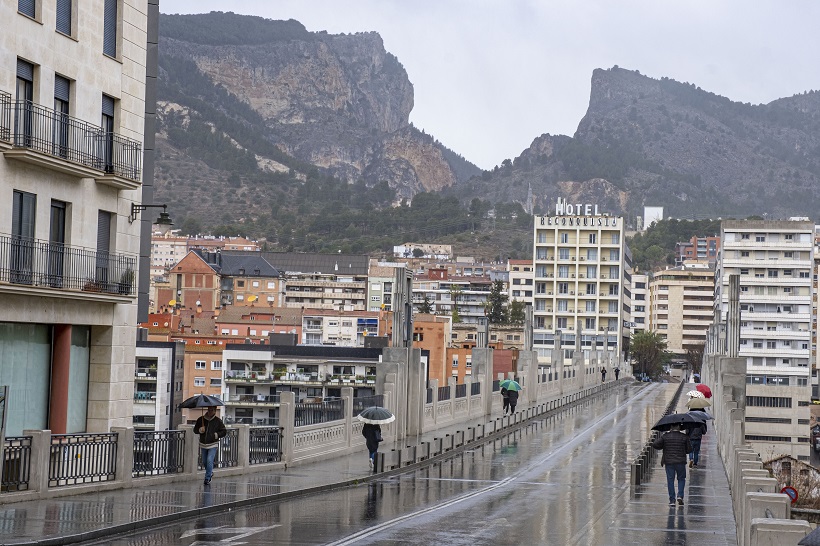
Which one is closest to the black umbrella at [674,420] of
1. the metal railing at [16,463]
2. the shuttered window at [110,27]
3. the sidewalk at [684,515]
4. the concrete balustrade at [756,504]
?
the concrete balustrade at [756,504]

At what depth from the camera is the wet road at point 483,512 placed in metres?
18.4

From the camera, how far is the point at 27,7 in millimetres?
27672

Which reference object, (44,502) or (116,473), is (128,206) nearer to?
(116,473)

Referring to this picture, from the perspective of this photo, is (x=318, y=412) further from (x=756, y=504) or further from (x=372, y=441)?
(x=756, y=504)

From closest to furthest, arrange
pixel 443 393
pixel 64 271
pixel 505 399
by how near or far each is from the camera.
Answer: pixel 64 271, pixel 443 393, pixel 505 399

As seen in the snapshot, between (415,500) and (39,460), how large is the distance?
24.4ft

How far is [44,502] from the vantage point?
20000 mm

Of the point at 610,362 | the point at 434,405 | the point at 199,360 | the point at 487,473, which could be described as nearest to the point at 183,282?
the point at 199,360

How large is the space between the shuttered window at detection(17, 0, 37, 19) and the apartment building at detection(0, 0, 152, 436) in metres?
0.03

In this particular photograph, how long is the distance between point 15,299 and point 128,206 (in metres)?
5.53

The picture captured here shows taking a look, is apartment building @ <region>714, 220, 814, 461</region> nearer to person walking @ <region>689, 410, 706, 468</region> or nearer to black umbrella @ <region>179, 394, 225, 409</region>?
person walking @ <region>689, 410, 706, 468</region>

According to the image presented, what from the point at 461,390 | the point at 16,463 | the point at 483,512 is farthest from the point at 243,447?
the point at 461,390

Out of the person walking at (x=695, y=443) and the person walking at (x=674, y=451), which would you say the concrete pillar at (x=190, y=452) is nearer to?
the person walking at (x=674, y=451)

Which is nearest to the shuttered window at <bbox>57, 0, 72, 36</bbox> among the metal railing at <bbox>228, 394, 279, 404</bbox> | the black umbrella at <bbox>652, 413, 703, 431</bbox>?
A: the black umbrella at <bbox>652, 413, 703, 431</bbox>
